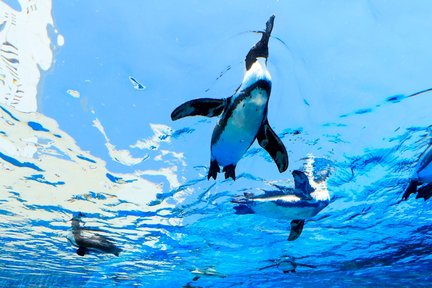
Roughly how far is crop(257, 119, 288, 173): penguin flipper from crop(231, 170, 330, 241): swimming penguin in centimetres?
398

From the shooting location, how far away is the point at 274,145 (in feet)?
16.7

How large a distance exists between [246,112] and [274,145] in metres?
0.80

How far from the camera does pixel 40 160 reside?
11.3 meters

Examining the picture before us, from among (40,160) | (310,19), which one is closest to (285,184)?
(310,19)

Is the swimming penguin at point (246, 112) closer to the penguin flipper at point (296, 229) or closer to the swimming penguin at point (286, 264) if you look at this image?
the penguin flipper at point (296, 229)

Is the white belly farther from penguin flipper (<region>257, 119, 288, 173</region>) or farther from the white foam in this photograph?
the white foam

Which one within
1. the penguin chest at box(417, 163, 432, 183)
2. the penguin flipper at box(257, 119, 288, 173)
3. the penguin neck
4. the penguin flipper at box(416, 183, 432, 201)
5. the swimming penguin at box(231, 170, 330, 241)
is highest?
the swimming penguin at box(231, 170, 330, 241)

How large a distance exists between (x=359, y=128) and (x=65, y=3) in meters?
7.30

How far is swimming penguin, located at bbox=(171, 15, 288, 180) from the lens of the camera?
14.4 ft

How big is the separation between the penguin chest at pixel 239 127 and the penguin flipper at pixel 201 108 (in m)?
0.17

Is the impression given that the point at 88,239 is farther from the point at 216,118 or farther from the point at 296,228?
the point at 216,118

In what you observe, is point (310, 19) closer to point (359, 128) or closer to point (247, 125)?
point (247, 125)

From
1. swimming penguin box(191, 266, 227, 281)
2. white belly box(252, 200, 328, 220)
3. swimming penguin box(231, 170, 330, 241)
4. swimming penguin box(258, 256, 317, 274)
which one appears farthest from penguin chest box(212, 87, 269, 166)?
swimming penguin box(191, 266, 227, 281)

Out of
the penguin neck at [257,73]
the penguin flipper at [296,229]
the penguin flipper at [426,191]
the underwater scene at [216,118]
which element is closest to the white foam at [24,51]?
the underwater scene at [216,118]
